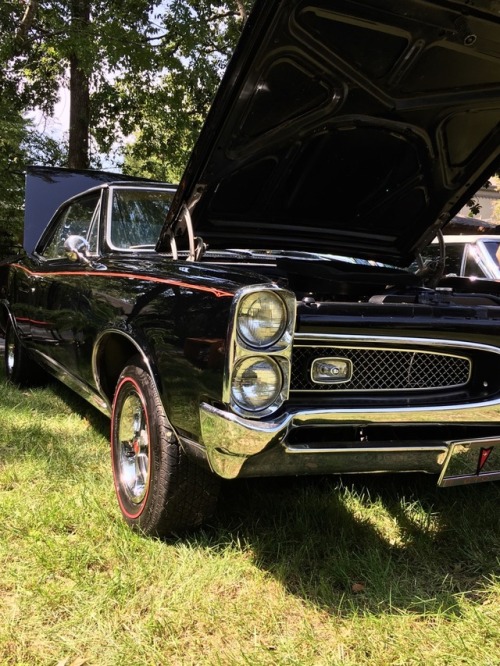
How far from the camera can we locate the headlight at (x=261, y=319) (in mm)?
1926

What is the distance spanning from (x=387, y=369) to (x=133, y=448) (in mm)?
1258

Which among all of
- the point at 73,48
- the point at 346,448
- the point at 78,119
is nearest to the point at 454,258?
the point at 346,448

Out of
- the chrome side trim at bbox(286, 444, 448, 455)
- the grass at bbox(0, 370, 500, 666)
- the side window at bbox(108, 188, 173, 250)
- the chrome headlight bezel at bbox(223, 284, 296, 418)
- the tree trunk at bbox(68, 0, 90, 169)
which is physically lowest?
the grass at bbox(0, 370, 500, 666)

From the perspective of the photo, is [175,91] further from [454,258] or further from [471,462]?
[471,462]

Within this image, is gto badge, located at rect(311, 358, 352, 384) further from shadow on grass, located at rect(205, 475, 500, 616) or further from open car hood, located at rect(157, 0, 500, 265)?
open car hood, located at rect(157, 0, 500, 265)

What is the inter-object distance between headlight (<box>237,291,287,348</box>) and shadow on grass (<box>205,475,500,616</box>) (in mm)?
986

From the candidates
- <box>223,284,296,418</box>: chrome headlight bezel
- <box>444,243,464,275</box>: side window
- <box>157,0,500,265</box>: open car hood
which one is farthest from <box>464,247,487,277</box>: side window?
<box>223,284,296,418</box>: chrome headlight bezel

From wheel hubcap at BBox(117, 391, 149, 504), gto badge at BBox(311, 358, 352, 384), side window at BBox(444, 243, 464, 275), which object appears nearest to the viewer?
gto badge at BBox(311, 358, 352, 384)

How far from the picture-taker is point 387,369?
2.31m

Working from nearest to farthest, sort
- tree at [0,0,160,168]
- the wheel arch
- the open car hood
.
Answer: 1. the open car hood
2. the wheel arch
3. tree at [0,0,160,168]

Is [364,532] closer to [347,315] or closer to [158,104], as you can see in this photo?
[347,315]

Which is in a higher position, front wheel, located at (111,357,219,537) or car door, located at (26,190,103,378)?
car door, located at (26,190,103,378)

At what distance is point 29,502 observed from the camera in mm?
2783

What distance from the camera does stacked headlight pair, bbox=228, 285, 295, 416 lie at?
6.29ft
